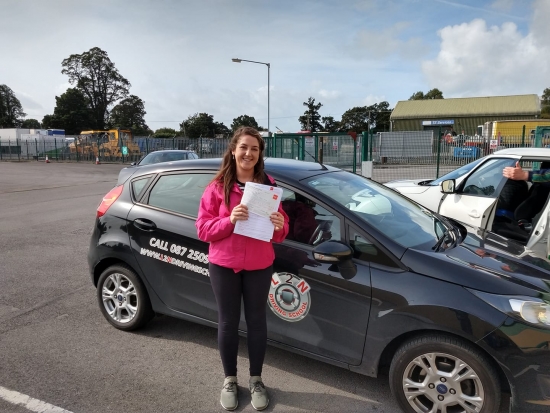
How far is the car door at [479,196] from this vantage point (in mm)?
4602

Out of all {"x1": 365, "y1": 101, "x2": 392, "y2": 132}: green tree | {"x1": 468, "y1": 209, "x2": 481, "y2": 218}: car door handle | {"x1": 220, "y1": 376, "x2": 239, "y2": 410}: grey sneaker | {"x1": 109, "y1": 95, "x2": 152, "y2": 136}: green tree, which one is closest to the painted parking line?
{"x1": 220, "y1": 376, "x2": 239, "y2": 410}: grey sneaker

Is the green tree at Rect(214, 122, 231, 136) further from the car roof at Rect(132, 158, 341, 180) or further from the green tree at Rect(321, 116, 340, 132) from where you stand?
the car roof at Rect(132, 158, 341, 180)

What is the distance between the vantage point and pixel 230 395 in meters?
2.63

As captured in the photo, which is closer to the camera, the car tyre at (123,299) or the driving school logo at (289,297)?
the driving school logo at (289,297)

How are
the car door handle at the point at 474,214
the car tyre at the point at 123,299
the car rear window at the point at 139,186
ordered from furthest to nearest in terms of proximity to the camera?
the car door handle at the point at 474,214 < the car rear window at the point at 139,186 < the car tyre at the point at 123,299

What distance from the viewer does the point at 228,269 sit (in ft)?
8.05

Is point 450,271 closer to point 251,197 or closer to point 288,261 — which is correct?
point 288,261

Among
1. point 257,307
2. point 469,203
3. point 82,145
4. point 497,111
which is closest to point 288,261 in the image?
point 257,307

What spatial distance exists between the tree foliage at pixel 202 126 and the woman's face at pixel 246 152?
82.3m

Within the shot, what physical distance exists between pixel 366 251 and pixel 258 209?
0.78 m

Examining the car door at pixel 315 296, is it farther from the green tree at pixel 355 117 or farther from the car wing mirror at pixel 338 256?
the green tree at pixel 355 117

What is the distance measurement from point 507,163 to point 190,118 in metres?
89.4

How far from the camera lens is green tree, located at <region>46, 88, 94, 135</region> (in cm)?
7238

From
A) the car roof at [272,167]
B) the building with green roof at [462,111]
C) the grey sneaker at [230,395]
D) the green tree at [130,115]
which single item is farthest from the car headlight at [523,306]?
the green tree at [130,115]
